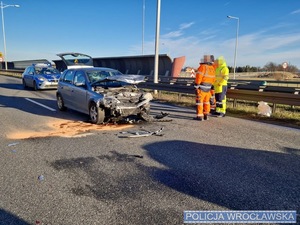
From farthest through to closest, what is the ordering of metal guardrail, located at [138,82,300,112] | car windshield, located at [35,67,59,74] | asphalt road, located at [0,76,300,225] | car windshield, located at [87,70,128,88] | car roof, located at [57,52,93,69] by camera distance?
car windshield, located at [35,67,59,74], car roof, located at [57,52,93,69], metal guardrail, located at [138,82,300,112], car windshield, located at [87,70,128,88], asphalt road, located at [0,76,300,225]

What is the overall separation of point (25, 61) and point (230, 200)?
52098 millimetres

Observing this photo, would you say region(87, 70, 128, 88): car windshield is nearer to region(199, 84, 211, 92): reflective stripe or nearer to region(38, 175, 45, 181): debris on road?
region(199, 84, 211, 92): reflective stripe

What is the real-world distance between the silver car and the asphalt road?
0.86m

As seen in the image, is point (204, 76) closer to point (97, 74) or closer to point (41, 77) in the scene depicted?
point (97, 74)

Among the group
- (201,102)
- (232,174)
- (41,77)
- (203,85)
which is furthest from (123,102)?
(41,77)

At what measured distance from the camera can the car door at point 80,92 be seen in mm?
7570

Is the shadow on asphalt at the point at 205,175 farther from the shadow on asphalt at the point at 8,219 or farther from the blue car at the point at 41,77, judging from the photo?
the blue car at the point at 41,77

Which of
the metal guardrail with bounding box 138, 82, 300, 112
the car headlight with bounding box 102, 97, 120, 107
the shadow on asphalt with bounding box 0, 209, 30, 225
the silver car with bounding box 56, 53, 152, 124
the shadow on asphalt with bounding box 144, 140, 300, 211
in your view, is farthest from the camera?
the metal guardrail with bounding box 138, 82, 300, 112

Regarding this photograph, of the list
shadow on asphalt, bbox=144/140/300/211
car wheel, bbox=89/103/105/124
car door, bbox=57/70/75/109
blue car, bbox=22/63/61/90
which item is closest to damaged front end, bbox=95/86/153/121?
car wheel, bbox=89/103/105/124

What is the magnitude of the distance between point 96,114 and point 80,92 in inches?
49.5

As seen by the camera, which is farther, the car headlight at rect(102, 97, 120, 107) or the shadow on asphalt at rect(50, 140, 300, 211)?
the car headlight at rect(102, 97, 120, 107)

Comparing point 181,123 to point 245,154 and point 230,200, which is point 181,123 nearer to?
point 245,154

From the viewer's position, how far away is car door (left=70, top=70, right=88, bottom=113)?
298 inches

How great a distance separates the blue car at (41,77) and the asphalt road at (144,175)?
10442 mm
